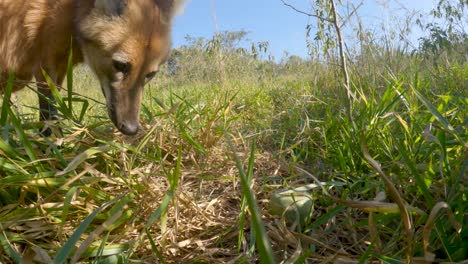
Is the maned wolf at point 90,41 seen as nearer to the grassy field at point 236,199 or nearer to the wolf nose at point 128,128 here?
the wolf nose at point 128,128

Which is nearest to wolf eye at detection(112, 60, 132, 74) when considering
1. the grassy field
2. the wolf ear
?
the wolf ear

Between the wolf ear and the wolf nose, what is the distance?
2.96 ft

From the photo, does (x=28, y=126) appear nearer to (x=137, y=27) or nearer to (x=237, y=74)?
(x=137, y=27)

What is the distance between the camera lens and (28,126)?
4.75 ft

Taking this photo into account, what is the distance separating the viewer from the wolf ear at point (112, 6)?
2326 millimetres

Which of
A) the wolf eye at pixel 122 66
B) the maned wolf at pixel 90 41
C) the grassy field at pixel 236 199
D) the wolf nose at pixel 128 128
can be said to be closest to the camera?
the grassy field at pixel 236 199

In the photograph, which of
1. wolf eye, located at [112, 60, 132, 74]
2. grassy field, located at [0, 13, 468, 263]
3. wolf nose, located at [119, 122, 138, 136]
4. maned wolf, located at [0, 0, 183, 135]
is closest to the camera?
grassy field, located at [0, 13, 468, 263]

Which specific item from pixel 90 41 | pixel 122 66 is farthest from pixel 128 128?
pixel 90 41

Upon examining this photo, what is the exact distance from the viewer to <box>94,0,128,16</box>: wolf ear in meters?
2.33

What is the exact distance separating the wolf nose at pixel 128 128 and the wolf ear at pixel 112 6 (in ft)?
2.96

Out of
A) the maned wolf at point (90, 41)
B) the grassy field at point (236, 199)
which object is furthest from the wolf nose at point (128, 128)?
Result: the maned wolf at point (90, 41)

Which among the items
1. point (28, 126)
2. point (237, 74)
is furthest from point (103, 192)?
point (237, 74)

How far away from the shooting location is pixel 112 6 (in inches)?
92.2

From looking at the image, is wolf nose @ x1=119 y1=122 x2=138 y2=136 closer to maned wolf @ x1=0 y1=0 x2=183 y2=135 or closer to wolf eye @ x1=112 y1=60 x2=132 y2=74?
maned wolf @ x1=0 y1=0 x2=183 y2=135
